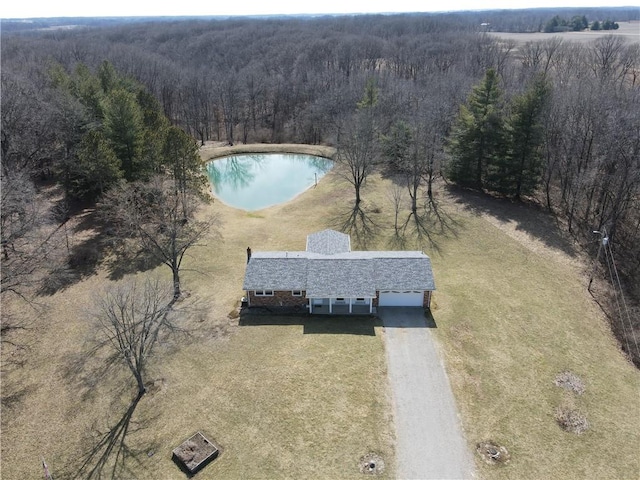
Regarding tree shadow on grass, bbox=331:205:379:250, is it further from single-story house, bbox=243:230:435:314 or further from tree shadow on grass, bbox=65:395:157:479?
tree shadow on grass, bbox=65:395:157:479

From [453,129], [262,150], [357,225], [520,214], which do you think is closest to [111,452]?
[357,225]

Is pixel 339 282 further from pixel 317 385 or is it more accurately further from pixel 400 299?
pixel 317 385

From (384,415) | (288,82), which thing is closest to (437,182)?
(384,415)

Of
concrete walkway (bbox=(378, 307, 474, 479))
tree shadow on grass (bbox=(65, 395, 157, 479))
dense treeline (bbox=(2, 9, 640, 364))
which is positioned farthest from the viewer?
dense treeline (bbox=(2, 9, 640, 364))

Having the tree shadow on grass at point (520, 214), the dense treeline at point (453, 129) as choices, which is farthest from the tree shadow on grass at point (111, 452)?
the tree shadow on grass at point (520, 214)

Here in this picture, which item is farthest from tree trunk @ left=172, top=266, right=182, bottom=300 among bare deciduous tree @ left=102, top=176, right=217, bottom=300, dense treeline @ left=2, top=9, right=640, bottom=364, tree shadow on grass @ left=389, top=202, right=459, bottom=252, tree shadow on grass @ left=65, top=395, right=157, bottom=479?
tree shadow on grass @ left=389, top=202, right=459, bottom=252

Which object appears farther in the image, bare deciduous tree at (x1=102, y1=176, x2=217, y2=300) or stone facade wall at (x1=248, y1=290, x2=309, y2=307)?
bare deciduous tree at (x1=102, y1=176, x2=217, y2=300)
